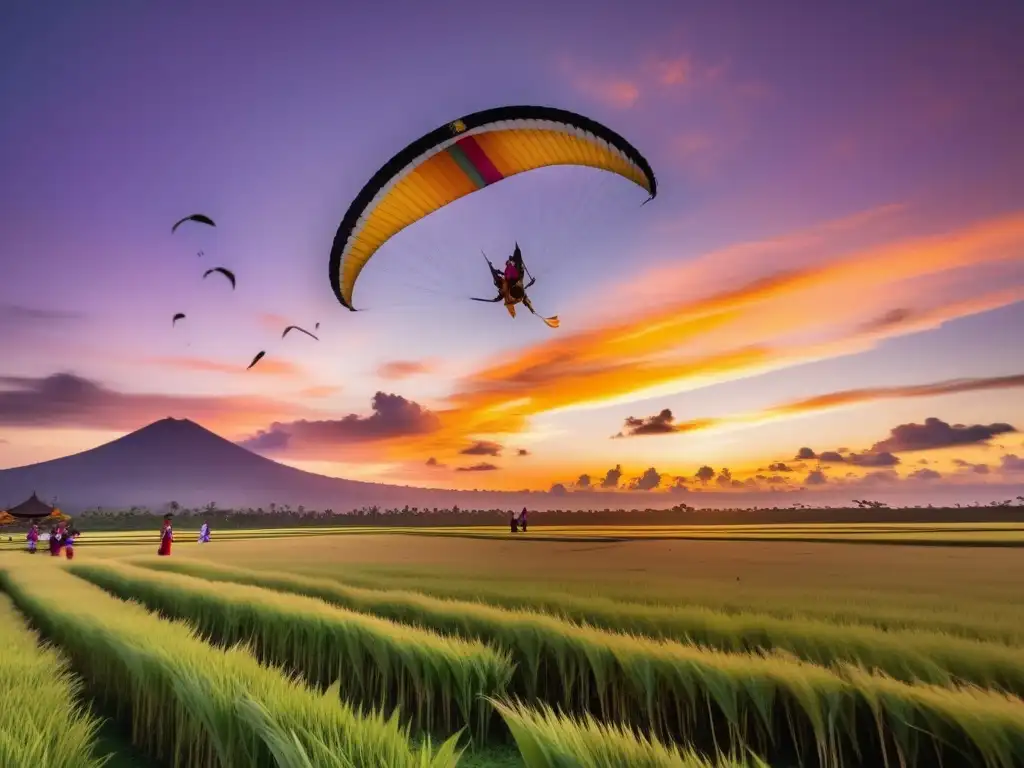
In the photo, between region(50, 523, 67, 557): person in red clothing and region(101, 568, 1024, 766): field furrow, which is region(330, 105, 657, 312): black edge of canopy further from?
region(50, 523, 67, 557): person in red clothing

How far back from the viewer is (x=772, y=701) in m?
4.76

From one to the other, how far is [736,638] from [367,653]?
442 centimetres

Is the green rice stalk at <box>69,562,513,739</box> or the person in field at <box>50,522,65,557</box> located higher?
the person in field at <box>50,522,65,557</box>

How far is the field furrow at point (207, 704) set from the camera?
3.13 metres

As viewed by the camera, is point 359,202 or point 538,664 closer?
point 538,664

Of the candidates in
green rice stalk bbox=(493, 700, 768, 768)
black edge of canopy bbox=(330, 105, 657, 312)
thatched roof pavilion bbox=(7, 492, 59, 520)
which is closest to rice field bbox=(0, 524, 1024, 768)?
green rice stalk bbox=(493, 700, 768, 768)

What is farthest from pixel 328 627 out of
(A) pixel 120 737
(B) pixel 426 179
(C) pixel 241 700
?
(B) pixel 426 179

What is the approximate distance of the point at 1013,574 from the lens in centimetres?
1329

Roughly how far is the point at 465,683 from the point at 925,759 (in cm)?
368

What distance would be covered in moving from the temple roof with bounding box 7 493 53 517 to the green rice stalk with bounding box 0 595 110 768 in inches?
2804

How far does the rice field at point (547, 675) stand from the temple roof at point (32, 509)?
64063 mm

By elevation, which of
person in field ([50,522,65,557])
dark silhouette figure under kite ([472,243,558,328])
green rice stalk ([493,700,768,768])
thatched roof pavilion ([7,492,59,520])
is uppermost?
dark silhouette figure under kite ([472,243,558,328])

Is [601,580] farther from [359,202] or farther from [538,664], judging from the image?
[359,202]

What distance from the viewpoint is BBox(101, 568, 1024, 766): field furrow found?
366cm
